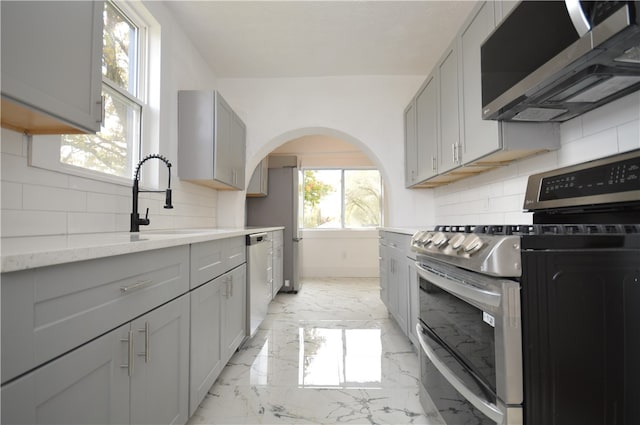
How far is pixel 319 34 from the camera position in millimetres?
2941

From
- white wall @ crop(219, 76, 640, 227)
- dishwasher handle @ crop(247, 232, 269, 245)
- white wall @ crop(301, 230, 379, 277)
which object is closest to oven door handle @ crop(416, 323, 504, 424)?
dishwasher handle @ crop(247, 232, 269, 245)

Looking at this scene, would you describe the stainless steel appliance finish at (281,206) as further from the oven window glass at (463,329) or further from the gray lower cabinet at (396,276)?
the oven window glass at (463,329)

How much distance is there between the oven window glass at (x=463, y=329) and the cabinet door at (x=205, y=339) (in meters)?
1.13

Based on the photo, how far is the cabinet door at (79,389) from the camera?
0.66m

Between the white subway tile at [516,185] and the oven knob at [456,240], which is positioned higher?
the white subway tile at [516,185]

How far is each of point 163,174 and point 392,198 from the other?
2.43 m

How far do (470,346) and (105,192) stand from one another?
2.00 metres

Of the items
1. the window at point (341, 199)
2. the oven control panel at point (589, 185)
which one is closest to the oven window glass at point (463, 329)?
the oven control panel at point (589, 185)

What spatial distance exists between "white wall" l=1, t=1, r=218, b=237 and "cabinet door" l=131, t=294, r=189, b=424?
27.6 inches

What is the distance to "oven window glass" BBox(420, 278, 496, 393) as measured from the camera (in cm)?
103

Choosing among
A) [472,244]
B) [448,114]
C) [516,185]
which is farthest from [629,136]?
[448,114]

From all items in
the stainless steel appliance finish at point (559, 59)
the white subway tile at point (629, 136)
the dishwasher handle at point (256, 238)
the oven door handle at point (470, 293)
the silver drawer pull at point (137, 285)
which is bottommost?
the oven door handle at point (470, 293)

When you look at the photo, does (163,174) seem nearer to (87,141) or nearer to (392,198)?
(87,141)

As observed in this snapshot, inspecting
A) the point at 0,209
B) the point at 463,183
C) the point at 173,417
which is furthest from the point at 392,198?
the point at 0,209
